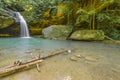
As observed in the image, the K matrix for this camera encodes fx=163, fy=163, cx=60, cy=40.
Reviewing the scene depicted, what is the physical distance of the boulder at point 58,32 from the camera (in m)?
10.9

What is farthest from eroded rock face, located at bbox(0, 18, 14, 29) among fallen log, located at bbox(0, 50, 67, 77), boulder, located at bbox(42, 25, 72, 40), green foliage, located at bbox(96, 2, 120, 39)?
fallen log, located at bbox(0, 50, 67, 77)

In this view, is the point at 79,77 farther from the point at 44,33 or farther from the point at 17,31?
the point at 17,31

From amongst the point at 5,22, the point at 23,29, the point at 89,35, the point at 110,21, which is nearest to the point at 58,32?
the point at 89,35

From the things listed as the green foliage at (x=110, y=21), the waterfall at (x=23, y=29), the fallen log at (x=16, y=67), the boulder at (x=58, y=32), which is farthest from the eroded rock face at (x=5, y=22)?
the fallen log at (x=16, y=67)

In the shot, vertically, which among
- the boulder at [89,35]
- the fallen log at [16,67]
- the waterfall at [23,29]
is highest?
the waterfall at [23,29]

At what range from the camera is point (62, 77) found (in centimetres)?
376

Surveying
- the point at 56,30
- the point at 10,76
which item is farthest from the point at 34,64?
the point at 56,30

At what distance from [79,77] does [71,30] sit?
7427mm

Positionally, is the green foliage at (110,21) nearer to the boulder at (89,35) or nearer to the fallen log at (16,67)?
the boulder at (89,35)

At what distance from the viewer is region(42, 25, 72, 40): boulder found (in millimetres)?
10875

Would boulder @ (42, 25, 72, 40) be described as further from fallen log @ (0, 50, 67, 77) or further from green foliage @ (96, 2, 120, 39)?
fallen log @ (0, 50, 67, 77)

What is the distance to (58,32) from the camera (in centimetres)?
1098

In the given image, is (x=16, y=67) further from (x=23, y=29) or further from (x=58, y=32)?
(x=23, y=29)

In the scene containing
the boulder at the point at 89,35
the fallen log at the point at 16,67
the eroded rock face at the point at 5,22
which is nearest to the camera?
the fallen log at the point at 16,67
